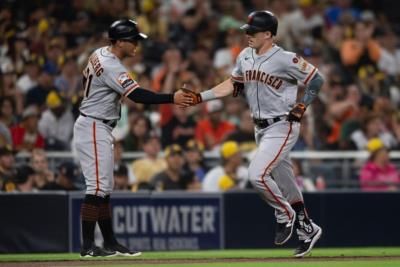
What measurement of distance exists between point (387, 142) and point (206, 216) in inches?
158

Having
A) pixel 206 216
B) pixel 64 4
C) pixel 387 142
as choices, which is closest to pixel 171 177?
pixel 206 216

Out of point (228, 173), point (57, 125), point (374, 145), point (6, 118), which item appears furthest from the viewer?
point (57, 125)

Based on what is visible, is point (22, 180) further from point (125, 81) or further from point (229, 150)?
point (125, 81)

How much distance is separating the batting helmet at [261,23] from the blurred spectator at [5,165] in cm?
399

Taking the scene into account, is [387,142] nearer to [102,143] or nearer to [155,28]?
[155,28]

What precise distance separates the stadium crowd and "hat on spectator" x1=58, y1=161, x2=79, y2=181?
14 millimetres

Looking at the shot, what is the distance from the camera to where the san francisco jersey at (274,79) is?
9992 millimetres

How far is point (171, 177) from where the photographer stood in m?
13.9

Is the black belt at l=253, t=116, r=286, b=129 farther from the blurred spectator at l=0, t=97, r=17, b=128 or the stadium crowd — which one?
the blurred spectator at l=0, t=97, r=17, b=128

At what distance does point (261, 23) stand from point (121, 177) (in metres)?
3.93

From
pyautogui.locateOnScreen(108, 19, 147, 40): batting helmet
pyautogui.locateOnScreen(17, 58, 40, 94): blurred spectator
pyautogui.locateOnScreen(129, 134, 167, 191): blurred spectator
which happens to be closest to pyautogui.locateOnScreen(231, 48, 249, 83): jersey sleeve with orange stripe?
pyautogui.locateOnScreen(108, 19, 147, 40): batting helmet

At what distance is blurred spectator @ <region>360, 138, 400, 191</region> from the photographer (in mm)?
14453

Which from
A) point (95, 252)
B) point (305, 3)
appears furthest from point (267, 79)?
point (305, 3)

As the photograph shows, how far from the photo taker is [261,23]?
10.1 metres
